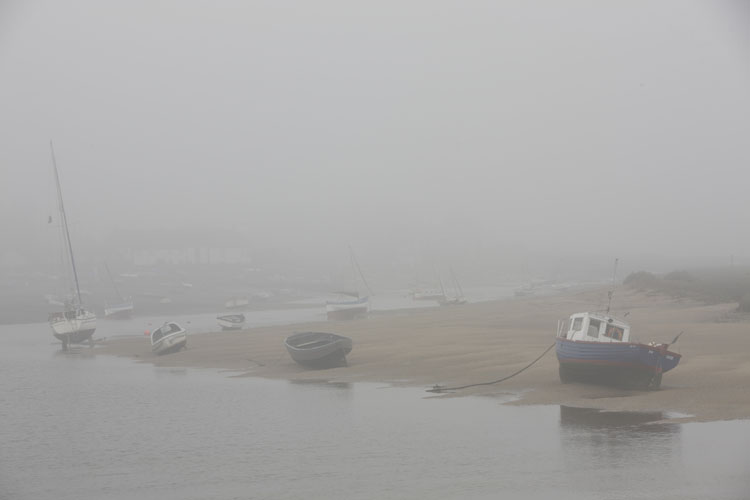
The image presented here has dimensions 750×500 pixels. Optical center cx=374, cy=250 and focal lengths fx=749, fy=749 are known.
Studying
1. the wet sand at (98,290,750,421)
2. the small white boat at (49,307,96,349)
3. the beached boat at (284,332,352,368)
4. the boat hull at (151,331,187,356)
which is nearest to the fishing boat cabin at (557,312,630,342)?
the wet sand at (98,290,750,421)

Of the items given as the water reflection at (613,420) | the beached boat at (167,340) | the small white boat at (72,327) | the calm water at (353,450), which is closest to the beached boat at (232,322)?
the small white boat at (72,327)

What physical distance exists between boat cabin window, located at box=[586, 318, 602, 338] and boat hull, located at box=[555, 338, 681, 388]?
0.93 metres

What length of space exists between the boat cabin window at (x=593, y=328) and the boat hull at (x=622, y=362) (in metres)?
0.93

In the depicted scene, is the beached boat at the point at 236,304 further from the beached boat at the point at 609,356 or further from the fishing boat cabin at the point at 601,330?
the fishing boat cabin at the point at 601,330

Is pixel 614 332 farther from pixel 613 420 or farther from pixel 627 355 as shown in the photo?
pixel 613 420

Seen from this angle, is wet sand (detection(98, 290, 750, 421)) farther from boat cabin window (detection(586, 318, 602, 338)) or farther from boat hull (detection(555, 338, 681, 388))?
boat cabin window (detection(586, 318, 602, 338))

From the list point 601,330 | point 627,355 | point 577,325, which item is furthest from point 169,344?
point 627,355

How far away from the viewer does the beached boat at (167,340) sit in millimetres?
54562

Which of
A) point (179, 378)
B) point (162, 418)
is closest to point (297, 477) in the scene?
point (162, 418)

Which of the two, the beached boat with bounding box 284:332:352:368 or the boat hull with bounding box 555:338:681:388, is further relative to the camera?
the beached boat with bounding box 284:332:352:368

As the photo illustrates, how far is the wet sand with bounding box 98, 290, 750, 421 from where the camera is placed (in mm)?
26547

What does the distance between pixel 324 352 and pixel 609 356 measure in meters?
17.4

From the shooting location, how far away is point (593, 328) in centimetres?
2866

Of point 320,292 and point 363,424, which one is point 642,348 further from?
point 320,292
